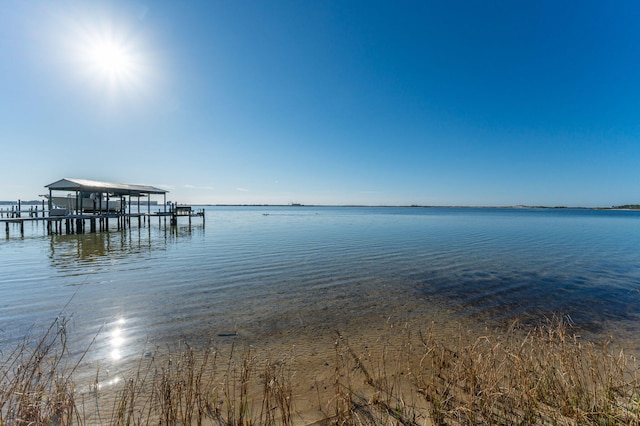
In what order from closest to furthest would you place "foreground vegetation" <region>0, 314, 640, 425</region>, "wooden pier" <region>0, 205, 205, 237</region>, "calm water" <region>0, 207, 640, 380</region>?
1. "foreground vegetation" <region>0, 314, 640, 425</region>
2. "calm water" <region>0, 207, 640, 380</region>
3. "wooden pier" <region>0, 205, 205, 237</region>

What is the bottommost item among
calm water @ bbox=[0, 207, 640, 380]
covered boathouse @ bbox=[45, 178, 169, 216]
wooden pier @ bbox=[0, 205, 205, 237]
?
calm water @ bbox=[0, 207, 640, 380]

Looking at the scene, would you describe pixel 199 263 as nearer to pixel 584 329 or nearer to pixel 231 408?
pixel 231 408

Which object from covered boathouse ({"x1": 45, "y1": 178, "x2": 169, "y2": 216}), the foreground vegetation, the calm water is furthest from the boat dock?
the foreground vegetation

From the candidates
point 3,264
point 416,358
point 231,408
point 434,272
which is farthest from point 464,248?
point 3,264

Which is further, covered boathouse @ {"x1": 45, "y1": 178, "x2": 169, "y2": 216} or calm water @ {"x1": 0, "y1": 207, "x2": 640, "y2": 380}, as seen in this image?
covered boathouse @ {"x1": 45, "y1": 178, "x2": 169, "y2": 216}

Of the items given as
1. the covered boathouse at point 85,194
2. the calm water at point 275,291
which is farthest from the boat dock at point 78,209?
the calm water at point 275,291

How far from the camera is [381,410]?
3.66 metres

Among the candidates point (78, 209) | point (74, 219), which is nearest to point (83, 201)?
point (78, 209)

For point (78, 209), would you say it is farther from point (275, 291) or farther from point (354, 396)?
point (354, 396)

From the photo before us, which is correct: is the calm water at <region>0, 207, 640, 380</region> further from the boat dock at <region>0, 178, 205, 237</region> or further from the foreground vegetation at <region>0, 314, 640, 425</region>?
the boat dock at <region>0, 178, 205, 237</region>

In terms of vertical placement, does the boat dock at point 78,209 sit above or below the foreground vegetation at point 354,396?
above

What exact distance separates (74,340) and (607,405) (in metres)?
8.92

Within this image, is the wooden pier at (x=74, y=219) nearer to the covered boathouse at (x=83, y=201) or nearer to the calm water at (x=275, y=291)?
the covered boathouse at (x=83, y=201)

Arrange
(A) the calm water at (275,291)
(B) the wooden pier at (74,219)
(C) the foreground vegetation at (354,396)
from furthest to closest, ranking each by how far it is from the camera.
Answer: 1. (B) the wooden pier at (74,219)
2. (A) the calm water at (275,291)
3. (C) the foreground vegetation at (354,396)
